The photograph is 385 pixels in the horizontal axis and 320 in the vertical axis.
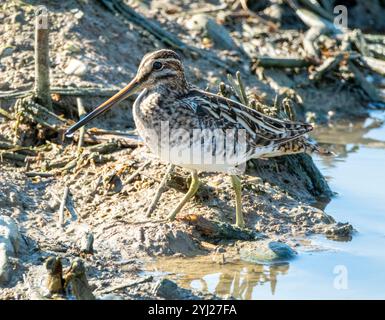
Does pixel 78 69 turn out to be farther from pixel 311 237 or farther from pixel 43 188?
pixel 311 237

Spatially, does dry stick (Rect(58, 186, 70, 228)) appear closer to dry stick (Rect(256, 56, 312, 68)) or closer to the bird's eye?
the bird's eye

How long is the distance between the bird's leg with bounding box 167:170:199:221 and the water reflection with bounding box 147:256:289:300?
466 mm

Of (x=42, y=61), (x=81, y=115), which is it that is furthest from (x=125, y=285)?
(x=42, y=61)

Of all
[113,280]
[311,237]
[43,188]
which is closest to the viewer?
[113,280]

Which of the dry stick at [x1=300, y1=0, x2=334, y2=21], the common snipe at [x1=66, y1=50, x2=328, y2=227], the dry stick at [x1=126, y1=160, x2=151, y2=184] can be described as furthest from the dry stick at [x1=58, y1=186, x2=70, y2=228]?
the dry stick at [x1=300, y1=0, x2=334, y2=21]

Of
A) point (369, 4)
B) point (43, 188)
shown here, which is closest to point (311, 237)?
point (43, 188)

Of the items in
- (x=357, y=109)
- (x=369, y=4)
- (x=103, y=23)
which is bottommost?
(x=357, y=109)

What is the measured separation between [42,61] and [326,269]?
315 cm

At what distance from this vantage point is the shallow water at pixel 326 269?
5848 mm

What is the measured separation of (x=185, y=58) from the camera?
10.1 meters

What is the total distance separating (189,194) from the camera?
6691 millimetres

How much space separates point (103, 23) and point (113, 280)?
4460 mm

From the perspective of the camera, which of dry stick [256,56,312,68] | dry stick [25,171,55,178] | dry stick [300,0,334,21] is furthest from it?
dry stick [300,0,334,21]

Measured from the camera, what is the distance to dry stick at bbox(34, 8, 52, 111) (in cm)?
766
